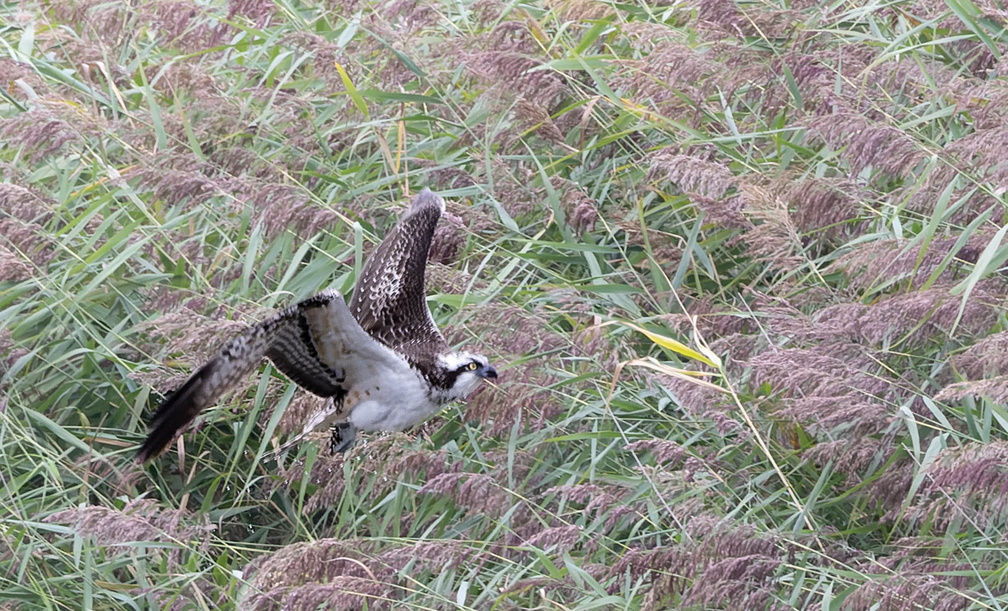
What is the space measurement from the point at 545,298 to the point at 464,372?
385 mm

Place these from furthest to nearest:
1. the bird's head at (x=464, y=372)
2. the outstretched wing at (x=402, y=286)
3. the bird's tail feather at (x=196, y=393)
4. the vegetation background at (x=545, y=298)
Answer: the outstretched wing at (x=402, y=286)
the bird's head at (x=464, y=372)
the vegetation background at (x=545, y=298)
the bird's tail feather at (x=196, y=393)

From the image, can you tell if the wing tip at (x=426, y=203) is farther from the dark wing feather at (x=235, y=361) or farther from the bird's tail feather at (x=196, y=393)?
the bird's tail feather at (x=196, y=393)

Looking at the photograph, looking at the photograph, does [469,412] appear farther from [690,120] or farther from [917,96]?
[917,96]

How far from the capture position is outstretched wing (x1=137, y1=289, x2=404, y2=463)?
3242 mm

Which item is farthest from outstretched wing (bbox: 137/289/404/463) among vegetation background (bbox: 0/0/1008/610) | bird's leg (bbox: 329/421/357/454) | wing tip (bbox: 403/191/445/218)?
wing tip (bbox: 403/191/445/218)

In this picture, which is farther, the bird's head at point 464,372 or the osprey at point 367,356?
the bird's head at point 464,372

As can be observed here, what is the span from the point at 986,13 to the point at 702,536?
5.42 ft

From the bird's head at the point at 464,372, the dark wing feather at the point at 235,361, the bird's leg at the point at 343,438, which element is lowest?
the bird's leg at the point at 343,438

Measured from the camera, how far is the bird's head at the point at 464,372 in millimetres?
3768

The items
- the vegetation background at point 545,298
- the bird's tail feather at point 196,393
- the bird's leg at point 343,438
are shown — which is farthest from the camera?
the bird's leg at point 343,438

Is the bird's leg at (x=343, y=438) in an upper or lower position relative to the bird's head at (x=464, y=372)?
lower

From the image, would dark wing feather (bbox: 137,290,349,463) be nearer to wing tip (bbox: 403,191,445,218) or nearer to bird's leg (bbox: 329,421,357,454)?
bird's leg (bbox: 329,421,357,454)

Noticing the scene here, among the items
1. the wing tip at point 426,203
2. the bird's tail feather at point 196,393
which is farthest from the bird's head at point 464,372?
the bird's tail feather at point 196,393

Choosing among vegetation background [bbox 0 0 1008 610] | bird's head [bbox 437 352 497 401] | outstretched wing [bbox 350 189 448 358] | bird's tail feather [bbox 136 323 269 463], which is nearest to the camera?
bird's tail feather [bbox 136 323 269 463]
